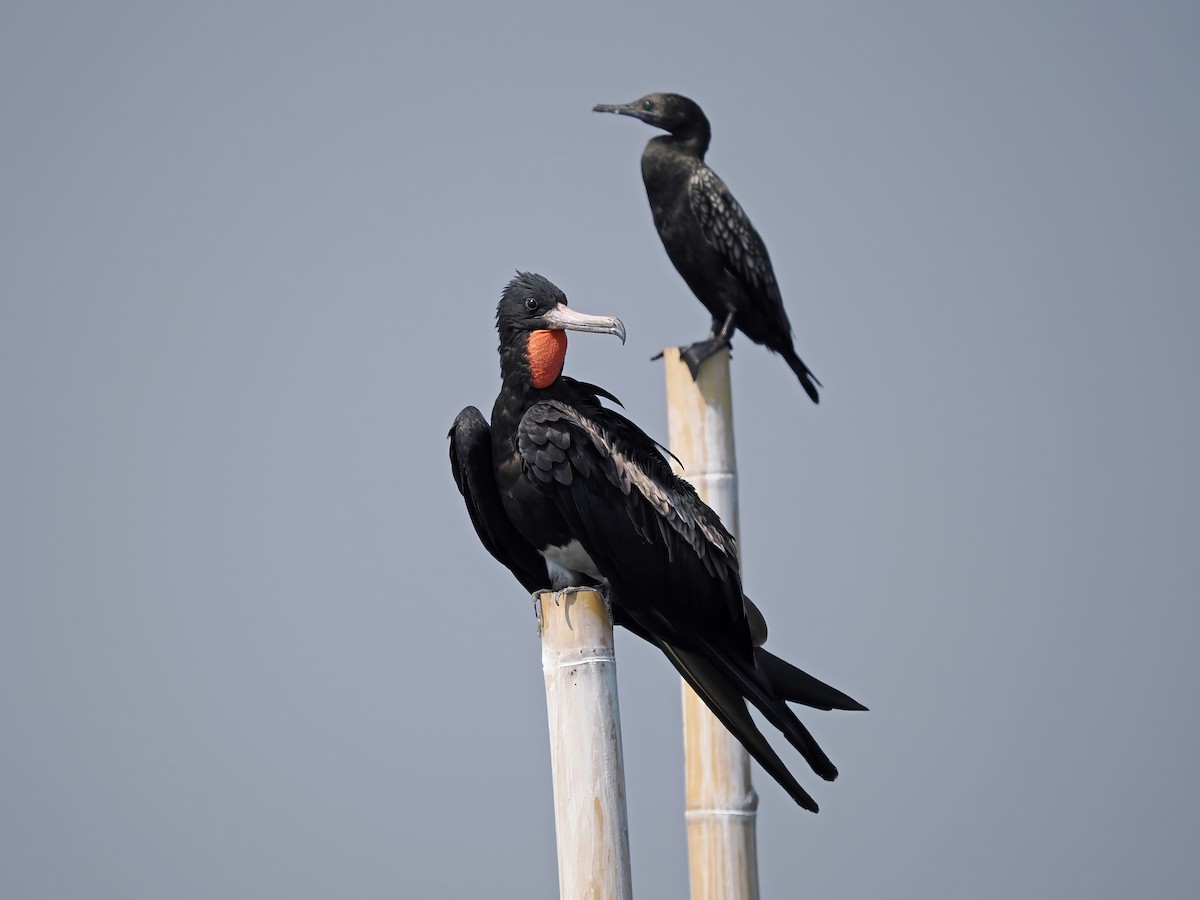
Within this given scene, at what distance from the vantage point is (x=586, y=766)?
3699 mm

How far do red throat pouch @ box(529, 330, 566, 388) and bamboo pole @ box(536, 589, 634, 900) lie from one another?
3.07 feet

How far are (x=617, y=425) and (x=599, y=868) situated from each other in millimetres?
1394

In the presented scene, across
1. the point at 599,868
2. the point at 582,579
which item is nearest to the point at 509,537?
the point at 582,579

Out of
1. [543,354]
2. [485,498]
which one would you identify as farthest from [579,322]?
[485,498]

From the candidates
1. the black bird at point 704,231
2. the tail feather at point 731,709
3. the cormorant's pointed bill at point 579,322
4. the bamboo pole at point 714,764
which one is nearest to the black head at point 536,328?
the cormorant's pointed bill at point 579,322

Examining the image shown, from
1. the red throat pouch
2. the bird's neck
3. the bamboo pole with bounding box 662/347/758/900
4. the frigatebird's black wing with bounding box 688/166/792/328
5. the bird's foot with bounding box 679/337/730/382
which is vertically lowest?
the bamboo pole with bounding box 662/347/758/900

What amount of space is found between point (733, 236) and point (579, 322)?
8.09 ft

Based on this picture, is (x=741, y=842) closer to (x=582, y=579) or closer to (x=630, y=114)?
(x=582, y=579)

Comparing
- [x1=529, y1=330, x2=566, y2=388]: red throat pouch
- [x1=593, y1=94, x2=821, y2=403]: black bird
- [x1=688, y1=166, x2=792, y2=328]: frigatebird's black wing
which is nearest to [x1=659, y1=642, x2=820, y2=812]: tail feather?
[x1=529, y1=330, x2=566, y2=388]: red throat pouch

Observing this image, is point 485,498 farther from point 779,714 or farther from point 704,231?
point 704,231

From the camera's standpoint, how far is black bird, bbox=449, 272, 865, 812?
14.2ft

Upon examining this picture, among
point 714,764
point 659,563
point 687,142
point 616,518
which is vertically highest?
point 687,142

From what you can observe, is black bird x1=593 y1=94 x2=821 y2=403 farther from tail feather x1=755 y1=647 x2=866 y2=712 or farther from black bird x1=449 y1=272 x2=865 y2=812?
tail feather x1=755 y1=647 x2=866 y2=712

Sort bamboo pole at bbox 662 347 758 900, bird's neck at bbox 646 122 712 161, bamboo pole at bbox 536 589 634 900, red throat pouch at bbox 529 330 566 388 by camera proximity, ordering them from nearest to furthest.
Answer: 1. bamboo pole at bbox 536 589 634 900
2. red throat pouch at bbox 529 330 566 388
3. bamboo pole at bbox 662 347 758 900
4. bird's neck at bbox 646 122 712 161
